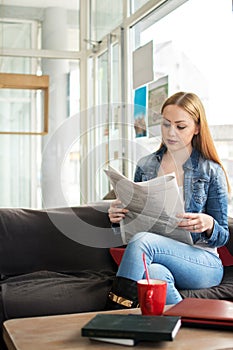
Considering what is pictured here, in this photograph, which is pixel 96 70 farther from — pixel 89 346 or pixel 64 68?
pixel 89 346

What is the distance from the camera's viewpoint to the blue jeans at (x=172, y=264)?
1.99 meters

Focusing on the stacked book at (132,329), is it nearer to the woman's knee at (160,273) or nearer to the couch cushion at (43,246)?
the woman's knee at (160,273)

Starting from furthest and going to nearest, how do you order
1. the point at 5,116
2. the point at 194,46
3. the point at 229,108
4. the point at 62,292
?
1. the point at 5,116
2. the point at 194,46
3. the point at 229,108
4. the point at 62,292

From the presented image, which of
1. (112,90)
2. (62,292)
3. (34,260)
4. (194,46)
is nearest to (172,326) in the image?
(62,292)

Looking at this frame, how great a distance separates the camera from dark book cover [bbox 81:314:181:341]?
53.3 inches

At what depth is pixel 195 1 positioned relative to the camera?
3.37 meters

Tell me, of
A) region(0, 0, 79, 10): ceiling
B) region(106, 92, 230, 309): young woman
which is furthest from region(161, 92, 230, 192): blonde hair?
region(0, 0, 79, 10): ceiling

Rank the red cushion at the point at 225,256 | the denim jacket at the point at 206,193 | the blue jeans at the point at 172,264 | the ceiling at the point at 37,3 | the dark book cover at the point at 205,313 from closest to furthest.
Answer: the dark book cover at the point at 205,313 < the blue jeans at the point at 172,264 < the denim jacket at the point at 206,193 < the red cushion at the point at 225,256 < the ceiling at the point at 37,3

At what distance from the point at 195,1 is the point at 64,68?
2.18 metres

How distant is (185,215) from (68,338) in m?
0.84

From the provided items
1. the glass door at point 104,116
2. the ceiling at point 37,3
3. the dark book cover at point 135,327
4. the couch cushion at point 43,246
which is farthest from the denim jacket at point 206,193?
the ceiling at point 37,3

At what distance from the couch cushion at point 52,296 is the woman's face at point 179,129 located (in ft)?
2.06

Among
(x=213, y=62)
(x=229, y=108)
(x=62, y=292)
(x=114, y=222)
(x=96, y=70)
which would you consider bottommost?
(x=62, y=292)

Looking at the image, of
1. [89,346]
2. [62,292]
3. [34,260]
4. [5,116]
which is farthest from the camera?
[5,116]
